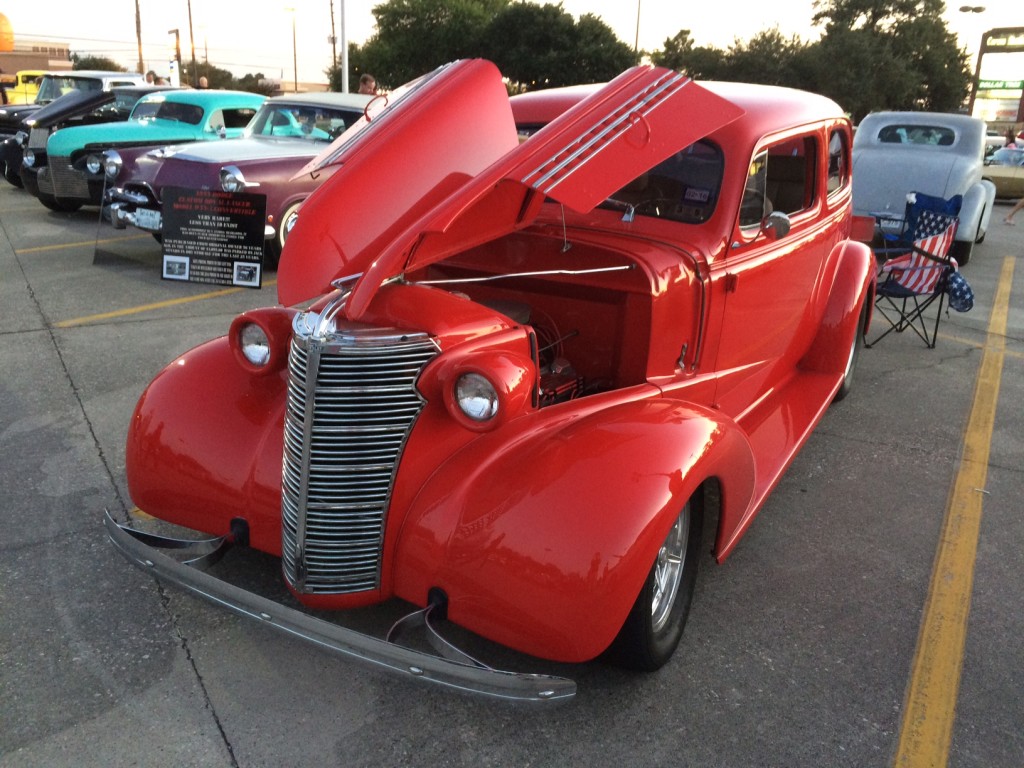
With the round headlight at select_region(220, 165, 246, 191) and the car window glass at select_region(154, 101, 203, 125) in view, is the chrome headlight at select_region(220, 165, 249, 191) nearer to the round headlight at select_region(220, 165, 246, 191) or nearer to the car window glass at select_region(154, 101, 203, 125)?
the round headlight at select_region(220, 165, 246, 191)

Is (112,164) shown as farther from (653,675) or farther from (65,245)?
(653,675)

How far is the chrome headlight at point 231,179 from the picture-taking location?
778 cm

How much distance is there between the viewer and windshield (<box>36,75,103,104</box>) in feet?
49.5

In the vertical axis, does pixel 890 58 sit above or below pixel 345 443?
above

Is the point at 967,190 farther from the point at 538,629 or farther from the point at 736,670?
the point at 538,629

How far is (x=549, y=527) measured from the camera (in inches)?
91.7

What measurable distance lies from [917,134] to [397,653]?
11750mm

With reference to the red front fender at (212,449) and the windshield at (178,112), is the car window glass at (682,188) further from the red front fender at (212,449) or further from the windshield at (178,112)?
the windshield at (178,112)

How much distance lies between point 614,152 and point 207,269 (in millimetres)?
5873

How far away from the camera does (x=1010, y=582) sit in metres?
3.44

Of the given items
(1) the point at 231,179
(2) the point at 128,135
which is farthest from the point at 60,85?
(1) the point at 231,179

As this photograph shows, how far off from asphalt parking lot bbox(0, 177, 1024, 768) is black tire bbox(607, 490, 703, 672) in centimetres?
12

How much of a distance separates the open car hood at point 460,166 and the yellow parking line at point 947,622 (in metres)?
1.89

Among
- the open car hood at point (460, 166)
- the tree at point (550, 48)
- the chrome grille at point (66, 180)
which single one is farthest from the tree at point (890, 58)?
the open car hood at point (460, 166)
